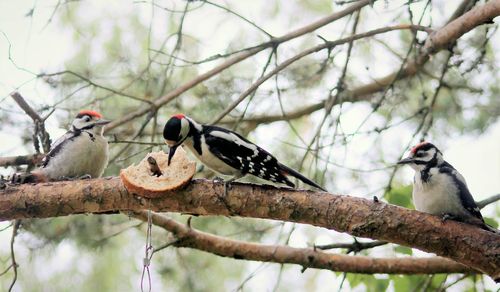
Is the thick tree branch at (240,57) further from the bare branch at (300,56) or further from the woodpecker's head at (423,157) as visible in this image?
the woodpecker's head at (423,157)

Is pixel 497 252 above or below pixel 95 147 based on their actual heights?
below

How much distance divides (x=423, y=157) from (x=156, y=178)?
4.11ft

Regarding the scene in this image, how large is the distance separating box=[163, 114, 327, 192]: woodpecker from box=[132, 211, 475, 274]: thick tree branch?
49cm

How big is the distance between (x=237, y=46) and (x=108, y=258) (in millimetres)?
1771

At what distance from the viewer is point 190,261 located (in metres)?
4.88

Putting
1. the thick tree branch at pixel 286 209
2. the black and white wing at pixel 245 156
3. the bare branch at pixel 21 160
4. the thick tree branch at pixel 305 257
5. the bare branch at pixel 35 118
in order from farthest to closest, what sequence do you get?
the thick tree branch at pixel 305 257 → the bare branch at pixel 21 160 → the bare branch at pixel 35 118 → the black and white wing at pixel 245 156 → the thick tree branch at pixel 286 209

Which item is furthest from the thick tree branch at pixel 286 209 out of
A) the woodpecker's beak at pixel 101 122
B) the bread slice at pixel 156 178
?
the woodpecker's beak at pixel 101 122

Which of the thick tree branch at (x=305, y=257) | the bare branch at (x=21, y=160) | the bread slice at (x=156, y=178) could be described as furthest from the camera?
the thick tree branch at (x=305, y=257)

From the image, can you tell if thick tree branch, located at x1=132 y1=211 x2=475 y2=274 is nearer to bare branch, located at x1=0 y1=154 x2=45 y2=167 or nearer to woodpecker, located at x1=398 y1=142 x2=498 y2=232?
woodpecker, located at x1=398 y1=142 x2=498 y2=232

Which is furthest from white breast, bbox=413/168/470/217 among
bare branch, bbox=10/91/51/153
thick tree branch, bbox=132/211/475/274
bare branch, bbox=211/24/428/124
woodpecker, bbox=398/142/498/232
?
bare branch, bbox=10/91/51/153

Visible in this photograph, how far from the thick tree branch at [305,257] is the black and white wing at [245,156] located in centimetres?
55

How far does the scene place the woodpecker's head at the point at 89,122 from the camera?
3775mm

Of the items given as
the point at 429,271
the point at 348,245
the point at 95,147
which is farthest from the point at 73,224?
the point at 429,271

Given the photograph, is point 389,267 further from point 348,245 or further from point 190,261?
point 190,261
